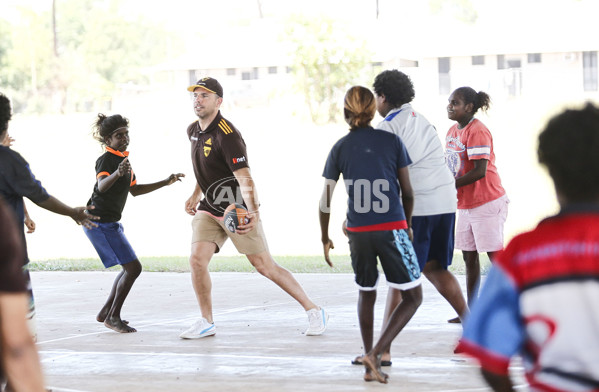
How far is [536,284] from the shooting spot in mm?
2340

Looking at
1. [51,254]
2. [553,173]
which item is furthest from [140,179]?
[553,173]

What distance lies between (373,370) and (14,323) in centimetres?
346

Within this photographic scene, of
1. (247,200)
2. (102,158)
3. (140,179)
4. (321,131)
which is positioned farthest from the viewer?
(321,131)

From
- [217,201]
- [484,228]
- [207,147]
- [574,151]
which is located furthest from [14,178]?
[484,228]

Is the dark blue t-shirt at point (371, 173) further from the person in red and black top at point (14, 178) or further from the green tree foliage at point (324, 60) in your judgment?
the green tree foliage at point (324, 60)

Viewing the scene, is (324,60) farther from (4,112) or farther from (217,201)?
(4,112)

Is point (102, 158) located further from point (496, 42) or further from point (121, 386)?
point (496, 42)

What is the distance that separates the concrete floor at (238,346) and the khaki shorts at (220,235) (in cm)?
73

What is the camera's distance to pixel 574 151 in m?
2.37

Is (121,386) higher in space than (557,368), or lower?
lower

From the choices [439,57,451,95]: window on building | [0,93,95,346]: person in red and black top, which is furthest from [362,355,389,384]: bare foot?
[439,57,451,95]: window on building

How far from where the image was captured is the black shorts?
5.78m

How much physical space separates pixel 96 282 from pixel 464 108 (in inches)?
236

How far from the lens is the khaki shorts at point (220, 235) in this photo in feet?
24.8
